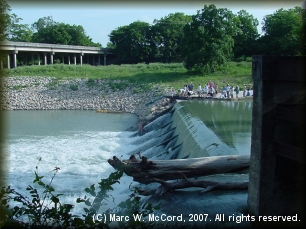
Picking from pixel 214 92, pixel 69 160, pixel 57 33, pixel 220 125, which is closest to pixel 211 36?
pixel 214 92

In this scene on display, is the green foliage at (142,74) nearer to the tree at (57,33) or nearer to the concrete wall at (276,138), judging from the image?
the tree at (57,33)

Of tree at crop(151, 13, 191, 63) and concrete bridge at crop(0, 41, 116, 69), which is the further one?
tree at crop(151, 13, 191, 63)

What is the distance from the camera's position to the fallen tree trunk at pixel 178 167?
7.59 m

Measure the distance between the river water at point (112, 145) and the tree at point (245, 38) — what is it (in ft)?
57.8

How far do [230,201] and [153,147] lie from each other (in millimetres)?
8250

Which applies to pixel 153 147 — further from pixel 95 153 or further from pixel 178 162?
pixel 178 162

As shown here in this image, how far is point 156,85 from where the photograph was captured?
32.5 m

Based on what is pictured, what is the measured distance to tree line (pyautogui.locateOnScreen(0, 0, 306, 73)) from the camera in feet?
102

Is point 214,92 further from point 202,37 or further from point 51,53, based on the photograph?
point 51,53

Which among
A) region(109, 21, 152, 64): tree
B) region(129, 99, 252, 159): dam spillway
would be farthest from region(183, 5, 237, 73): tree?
region(109, 21, 152, 64): tree

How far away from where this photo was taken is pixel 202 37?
31.4 metres

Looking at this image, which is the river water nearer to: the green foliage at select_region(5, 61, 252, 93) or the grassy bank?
the green foliage at select_region(5, 61, 252, 93)

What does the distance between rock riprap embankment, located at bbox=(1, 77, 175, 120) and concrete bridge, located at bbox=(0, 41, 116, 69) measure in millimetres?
7703

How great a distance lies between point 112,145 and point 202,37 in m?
16.7
